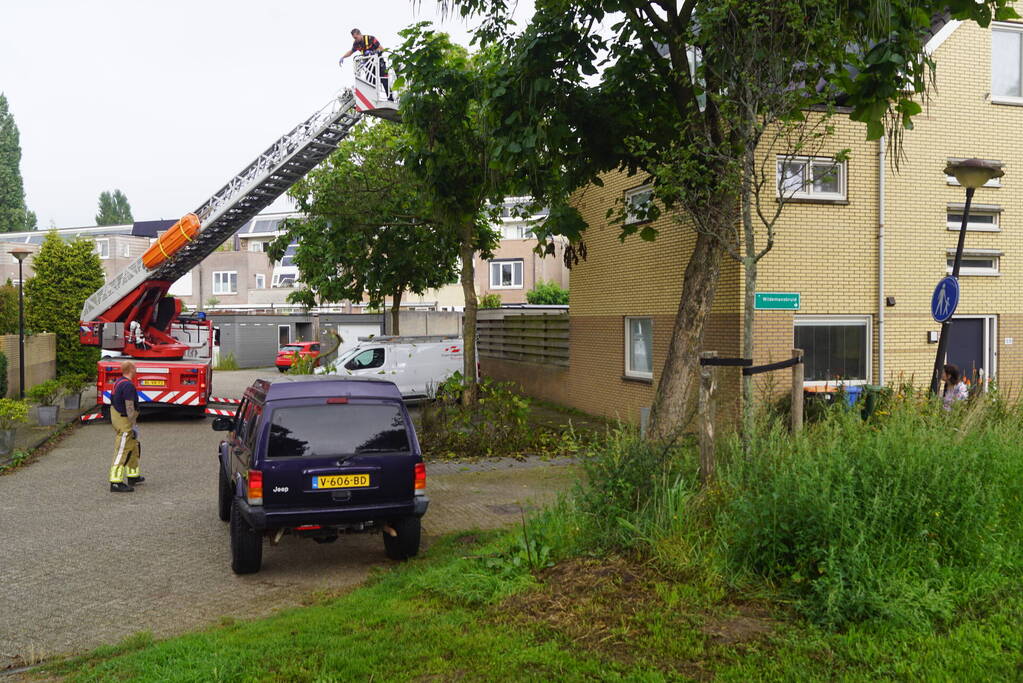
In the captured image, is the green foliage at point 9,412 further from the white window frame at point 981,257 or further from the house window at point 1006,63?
the house window at point 1006,63

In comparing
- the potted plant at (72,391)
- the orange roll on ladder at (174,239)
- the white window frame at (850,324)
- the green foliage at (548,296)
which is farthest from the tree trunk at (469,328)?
the green foliage at (548,296)

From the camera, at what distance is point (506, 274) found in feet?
165

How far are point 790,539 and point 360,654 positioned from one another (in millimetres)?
2748

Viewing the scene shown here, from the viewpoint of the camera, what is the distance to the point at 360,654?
499cm

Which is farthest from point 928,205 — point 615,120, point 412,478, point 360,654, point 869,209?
point 360,654

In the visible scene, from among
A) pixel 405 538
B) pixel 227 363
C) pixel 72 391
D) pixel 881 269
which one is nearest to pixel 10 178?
pixel 227 363

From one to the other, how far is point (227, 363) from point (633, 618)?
41.8 metres

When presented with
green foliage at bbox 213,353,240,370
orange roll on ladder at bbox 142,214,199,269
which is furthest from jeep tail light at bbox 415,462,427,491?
green foliage at bbox 213,353,240,370

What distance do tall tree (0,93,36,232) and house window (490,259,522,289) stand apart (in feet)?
150

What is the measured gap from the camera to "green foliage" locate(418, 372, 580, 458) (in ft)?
46.0

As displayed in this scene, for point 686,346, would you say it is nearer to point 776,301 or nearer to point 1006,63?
point 776,301

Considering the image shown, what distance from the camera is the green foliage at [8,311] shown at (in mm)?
22484

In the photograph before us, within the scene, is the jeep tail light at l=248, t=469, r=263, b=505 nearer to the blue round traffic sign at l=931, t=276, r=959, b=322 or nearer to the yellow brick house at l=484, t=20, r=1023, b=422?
the blue round traffic sign at l=931, t=276, r=959, b=322

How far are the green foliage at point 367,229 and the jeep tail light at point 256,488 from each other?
10200 mm
